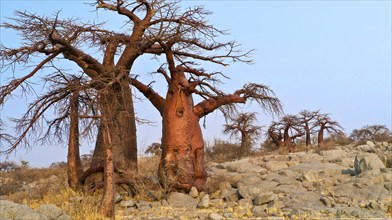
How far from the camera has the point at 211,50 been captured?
10.2 m

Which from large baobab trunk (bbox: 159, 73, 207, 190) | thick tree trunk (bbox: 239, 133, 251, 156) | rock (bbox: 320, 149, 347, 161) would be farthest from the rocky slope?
thick tree trunk (bbox: 239, 133, 251, 156)

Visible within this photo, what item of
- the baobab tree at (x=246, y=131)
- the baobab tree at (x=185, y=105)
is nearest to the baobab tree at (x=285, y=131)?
the baobab tree at (x=246, y=131)

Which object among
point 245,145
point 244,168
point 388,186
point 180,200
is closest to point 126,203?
point 180,200

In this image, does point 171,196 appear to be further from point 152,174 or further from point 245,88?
point 245,88

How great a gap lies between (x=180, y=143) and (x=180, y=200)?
4.35 ft

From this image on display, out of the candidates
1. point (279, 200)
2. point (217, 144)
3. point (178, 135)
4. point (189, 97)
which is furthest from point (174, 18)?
point (217, 144)

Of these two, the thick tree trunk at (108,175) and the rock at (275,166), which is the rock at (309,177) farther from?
the thick tree trunk at (108,175)

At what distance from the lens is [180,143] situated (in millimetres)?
9875

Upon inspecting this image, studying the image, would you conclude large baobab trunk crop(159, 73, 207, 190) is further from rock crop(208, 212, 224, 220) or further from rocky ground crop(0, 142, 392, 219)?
rock crop(208, 212, 224, 220)

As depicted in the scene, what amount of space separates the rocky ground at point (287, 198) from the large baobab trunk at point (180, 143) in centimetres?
41

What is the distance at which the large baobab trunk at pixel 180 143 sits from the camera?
9.80 meters

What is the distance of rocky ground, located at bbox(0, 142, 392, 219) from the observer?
7.72 metres

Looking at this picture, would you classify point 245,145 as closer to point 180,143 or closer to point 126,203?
point 180,143

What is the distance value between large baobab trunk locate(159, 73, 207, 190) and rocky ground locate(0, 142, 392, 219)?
1.36 feet
